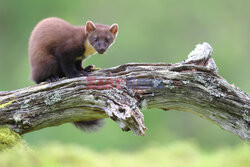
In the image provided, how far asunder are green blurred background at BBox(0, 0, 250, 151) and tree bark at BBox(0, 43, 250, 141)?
9100 millimetres

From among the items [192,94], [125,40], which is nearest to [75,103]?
[192,94]

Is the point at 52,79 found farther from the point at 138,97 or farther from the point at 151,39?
the point at 151,39

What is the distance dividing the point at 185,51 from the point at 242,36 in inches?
105

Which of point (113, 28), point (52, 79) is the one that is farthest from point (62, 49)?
point (113, 28)

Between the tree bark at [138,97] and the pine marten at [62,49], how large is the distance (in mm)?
690

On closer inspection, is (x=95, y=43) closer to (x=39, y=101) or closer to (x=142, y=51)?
(x=39, y=101)

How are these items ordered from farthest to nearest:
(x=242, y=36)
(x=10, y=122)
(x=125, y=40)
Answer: (x=242, y=36), (x=125, y=40), (x=10, y=122)

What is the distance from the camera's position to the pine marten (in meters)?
6.00

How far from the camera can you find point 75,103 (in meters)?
5.11

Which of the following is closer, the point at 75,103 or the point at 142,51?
the point at 75,103

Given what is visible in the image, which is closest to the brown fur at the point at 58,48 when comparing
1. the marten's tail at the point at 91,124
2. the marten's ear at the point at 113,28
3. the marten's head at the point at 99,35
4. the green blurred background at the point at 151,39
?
the marten's head at the point at 99,35

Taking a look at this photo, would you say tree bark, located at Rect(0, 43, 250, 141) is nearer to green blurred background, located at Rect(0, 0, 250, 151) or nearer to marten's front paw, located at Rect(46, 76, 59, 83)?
marten's front paw, located at Rect(46, 76, 59, 83)

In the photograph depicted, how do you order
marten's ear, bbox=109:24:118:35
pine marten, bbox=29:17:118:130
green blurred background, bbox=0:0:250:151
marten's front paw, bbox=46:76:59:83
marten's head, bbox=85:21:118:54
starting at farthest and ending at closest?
1. green blurred background, bbox=0:0:250:151
2. marten's ear, bbox=109:24:118:35
3. marten's head, bbox=85:21:118:54
4. pine marten, bbox=29:17:118:130
5. marten's front paw, bbox=46:76:59:83

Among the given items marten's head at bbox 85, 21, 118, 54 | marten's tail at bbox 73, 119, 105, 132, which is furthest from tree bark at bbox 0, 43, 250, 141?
marten's head at bbox 85, 21, 118, 54
